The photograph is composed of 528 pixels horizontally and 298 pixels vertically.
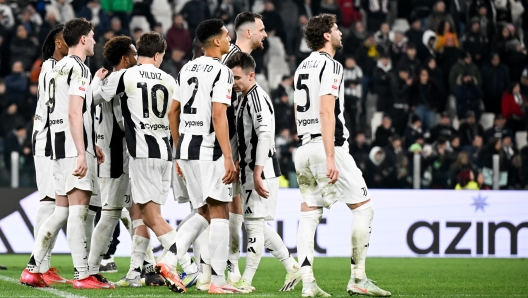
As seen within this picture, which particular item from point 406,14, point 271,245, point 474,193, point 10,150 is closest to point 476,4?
point 406,14

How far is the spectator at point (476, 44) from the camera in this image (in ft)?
63.7

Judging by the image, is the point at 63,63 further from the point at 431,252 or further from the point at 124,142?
the point at 431,252

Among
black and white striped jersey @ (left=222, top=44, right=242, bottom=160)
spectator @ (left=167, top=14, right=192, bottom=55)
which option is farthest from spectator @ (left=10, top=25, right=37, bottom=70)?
black and white striped jersey @ (left=222, top=44, right=242, bottom=160)

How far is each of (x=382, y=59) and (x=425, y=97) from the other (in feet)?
4.07

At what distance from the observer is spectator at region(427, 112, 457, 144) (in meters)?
17.3

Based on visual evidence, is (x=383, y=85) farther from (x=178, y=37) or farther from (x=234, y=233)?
(x=234, y=233)

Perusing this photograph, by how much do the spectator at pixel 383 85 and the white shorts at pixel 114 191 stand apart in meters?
10.4

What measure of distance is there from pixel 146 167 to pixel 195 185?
0.62 m

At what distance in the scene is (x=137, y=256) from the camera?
8.38 m

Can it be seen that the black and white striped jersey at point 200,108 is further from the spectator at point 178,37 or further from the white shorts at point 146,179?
the spectator at point 178,37

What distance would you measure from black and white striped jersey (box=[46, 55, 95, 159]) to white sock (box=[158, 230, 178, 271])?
3.70ft

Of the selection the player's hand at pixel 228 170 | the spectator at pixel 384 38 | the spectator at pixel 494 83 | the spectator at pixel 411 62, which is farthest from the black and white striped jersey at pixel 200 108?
the spectator at pixel 494 83


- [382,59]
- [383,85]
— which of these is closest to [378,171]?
[383,85]

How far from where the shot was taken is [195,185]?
742 centimetres
